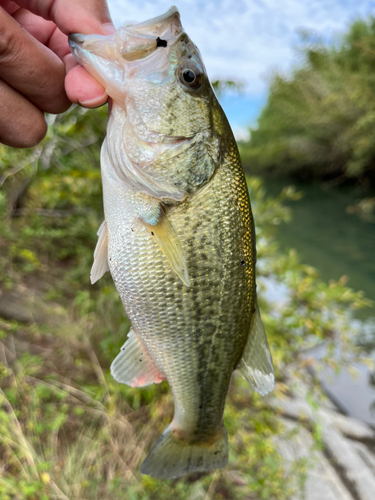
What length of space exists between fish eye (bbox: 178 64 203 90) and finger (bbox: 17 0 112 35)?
298mm

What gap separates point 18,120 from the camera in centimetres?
127

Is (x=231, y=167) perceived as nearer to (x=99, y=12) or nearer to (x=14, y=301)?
(x=99, y=12)

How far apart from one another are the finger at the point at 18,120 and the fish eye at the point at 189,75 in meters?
0.60

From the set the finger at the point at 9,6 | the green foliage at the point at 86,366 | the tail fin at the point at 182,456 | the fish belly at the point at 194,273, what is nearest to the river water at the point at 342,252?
the green foliage at the point at 86,366

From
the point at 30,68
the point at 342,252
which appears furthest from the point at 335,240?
the point at 30,68

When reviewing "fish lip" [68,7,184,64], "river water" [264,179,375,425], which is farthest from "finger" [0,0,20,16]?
"river water" [264,179,375,425]

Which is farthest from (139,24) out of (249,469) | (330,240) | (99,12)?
(330,240)

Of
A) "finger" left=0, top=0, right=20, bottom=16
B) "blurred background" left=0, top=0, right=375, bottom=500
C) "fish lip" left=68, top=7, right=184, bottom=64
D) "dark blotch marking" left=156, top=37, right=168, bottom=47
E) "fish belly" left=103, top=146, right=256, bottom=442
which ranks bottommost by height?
"blurred background" left=0, top=0, right=375, bottom=500

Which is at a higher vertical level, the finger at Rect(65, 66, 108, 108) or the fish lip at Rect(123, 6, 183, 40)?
the fish lip at Rect(123, 6, 183, 40)

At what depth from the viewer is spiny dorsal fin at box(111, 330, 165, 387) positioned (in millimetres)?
1250

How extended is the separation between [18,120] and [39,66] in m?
0.22

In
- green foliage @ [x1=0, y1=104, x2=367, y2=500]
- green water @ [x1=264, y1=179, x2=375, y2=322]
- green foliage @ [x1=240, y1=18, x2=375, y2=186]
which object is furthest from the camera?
green foliage @ [x1=240, y1=18, x2=375, y2=186]

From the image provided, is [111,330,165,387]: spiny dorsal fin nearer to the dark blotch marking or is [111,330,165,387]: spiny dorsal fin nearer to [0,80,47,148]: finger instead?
[0,80,47,148]: finger

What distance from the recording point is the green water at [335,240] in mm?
7844
